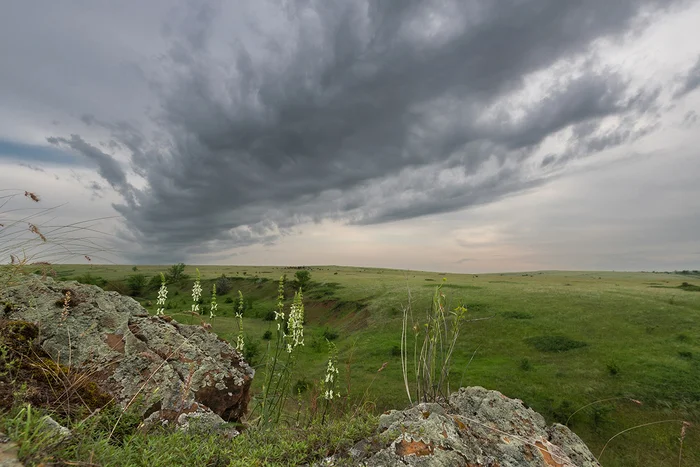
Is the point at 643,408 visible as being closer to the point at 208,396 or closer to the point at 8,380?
the point at 208,396

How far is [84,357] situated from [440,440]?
5356 millimetres

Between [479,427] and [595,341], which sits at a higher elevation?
[479,427]

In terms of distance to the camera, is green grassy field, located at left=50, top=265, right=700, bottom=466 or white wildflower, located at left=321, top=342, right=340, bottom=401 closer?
white wildflower, located at left=321, top=342, right=340, bottom=401

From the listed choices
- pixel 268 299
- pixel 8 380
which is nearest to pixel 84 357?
pixel 8 380

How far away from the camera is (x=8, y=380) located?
3412mm

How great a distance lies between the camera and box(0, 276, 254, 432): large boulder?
16.5 ft

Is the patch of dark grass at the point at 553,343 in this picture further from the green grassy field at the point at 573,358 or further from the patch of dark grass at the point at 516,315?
the patch of dark grass at the point at 516,315

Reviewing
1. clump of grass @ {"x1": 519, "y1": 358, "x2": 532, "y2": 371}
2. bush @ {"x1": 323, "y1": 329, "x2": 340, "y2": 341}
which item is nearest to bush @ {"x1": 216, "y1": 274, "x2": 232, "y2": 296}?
bush @ {"x1": 323, "y1": 329, "x2": 340, "y2": 341}

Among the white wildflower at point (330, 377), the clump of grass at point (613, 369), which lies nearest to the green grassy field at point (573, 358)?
the clump of grass at point (613, 369)

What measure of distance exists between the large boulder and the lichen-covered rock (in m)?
2.44

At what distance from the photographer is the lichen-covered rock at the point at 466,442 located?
331 cm

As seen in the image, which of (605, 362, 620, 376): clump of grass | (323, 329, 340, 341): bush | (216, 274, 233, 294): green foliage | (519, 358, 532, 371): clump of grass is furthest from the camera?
(216, 274, 233, 294): green foliage

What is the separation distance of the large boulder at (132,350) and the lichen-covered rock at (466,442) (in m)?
2.44

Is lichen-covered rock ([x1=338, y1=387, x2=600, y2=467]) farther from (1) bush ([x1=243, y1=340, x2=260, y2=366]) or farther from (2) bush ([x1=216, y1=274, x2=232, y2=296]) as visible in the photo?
(2) bush ([x1=216, y1=274, x2=232, y2=296])
